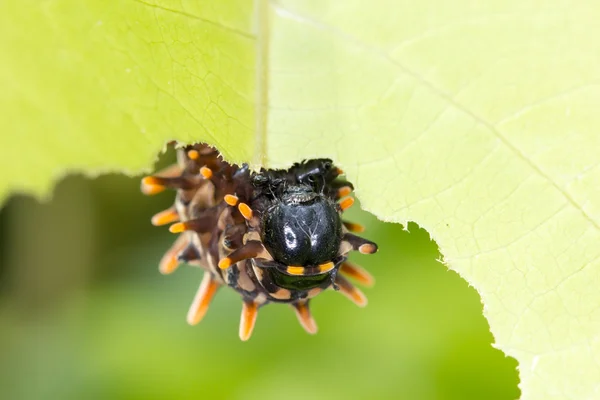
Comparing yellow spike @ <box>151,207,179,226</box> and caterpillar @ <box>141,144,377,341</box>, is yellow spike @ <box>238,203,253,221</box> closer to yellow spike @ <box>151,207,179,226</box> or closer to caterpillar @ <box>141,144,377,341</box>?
caterpillar @ <box>141,144,377,341</box>

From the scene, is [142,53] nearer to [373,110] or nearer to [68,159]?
[68,159]

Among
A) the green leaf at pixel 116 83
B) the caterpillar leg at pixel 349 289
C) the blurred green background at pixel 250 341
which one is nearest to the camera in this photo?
the green leaf at pixel 116 83

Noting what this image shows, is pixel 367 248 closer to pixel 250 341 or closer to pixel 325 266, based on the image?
pixel 325 266

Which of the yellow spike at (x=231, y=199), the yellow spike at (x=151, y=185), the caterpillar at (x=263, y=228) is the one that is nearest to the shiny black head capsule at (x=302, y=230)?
the caterpillar at (x=263, y=228)

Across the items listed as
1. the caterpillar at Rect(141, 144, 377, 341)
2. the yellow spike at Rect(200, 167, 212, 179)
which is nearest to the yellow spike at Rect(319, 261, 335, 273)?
the caterpillar at Rect(141, 144, 377, 341)

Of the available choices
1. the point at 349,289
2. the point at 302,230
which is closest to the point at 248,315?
the point at 349,289

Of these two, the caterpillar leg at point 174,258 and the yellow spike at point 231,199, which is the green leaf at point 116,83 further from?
the caterpillar leg at point 174,258
